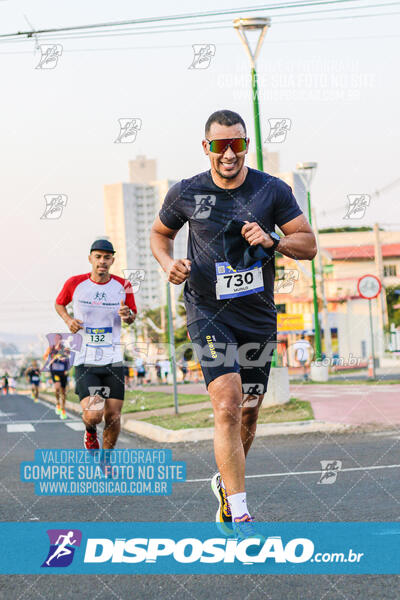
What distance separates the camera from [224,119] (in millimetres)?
→ 5051

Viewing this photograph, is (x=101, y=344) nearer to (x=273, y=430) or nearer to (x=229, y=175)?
(x=229, y=175)

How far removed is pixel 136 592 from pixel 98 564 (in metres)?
0.52

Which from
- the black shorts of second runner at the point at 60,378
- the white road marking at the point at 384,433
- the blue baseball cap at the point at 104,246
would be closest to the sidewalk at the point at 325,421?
the white road marking at the point at 384,433

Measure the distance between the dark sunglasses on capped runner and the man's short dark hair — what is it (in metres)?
0.10

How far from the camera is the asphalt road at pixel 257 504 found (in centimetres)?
411

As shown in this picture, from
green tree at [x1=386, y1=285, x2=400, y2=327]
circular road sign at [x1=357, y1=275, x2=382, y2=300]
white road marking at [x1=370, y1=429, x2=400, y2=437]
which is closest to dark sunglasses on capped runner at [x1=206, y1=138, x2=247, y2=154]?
white road marking at [x1=370, y1=429, x2=400, y2=437]

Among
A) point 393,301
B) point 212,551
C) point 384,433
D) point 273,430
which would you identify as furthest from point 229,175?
point 393,301

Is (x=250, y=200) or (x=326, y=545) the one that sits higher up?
(x=250, y=200)

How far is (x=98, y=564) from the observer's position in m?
4.61

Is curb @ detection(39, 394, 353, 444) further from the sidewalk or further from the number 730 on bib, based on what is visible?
the number 730 on bib

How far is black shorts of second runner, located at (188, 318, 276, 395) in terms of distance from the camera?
16.6 ft

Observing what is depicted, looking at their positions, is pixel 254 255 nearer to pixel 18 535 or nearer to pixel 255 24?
pixel 18 535

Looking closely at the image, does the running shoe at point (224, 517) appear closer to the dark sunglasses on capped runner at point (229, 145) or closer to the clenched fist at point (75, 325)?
the dark sunglasses on capped runner at point (229, 145)

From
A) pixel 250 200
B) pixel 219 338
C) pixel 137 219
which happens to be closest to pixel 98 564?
pixel 219 338
